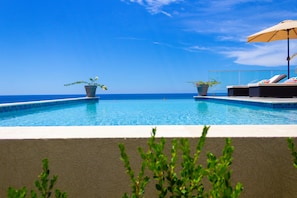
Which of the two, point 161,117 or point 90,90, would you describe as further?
point 90,90

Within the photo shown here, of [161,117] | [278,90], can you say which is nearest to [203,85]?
[278,90]

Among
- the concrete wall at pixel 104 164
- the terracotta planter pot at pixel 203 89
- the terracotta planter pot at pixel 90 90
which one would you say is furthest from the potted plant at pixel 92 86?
the concrete wall at pixel 104 164

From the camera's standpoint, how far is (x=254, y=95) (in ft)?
40.2

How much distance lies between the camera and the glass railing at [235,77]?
15.7m

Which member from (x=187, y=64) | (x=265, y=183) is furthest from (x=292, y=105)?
(x=187, y=64)

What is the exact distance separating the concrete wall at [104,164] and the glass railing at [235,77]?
52.0 ft

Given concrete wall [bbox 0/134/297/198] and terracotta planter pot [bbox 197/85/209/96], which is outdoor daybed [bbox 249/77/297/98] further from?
concrete wall [bbox 0/134/297/198]

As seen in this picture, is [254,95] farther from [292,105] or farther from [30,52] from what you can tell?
[30,52]

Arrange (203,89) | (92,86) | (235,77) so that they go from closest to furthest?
(235,77) → (203,89) → (92,86)

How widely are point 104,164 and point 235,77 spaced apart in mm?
16814

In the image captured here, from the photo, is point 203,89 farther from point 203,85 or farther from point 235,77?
point 235,77

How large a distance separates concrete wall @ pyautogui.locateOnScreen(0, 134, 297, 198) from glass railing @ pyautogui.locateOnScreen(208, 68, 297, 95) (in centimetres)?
1585

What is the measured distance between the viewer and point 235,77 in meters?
17.0

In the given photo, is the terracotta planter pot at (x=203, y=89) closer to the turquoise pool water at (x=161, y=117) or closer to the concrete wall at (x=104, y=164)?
the turquoise pool water at (x=161, y=117)
